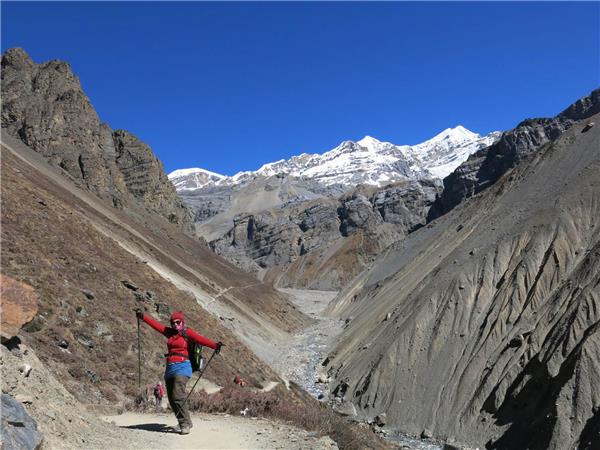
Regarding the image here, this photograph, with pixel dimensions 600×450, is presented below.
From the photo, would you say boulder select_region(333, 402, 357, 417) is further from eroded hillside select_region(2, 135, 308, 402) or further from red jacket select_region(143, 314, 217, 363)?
red jacket select_region(143, 314, 217, 363)

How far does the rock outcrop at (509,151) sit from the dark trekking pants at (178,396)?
152m

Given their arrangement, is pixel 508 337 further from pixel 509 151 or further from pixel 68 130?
pixel 509 151

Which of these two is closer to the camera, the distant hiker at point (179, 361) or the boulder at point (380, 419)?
the distant hiker at point (179, 361)

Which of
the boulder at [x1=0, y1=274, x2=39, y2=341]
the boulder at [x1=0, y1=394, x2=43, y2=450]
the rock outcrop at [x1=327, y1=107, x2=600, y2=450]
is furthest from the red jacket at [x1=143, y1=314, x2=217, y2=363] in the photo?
the rock outcrop at [x1=327, y1=107, x2=600, y2=450]

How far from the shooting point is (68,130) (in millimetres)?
83125

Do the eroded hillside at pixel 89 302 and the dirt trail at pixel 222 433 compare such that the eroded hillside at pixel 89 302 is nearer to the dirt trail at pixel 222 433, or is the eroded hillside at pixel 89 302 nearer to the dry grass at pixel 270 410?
the dry grass at pixel 270 410

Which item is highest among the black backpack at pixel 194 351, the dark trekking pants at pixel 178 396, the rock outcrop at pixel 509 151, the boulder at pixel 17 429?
the rock outcrop at pixel 509 151

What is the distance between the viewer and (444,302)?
30.4 metres

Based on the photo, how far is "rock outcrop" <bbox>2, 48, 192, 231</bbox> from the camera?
7906cm

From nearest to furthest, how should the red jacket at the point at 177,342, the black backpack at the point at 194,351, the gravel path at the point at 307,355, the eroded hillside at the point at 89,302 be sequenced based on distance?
the red jacket at the point at 177,342 → the black backpack at the point at 194,351 → the eroded hillside at the point at 89,302 → the gravel path at the point at 307,355

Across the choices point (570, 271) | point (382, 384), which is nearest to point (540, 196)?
point (570, 271)

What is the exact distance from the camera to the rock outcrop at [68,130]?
79.1m

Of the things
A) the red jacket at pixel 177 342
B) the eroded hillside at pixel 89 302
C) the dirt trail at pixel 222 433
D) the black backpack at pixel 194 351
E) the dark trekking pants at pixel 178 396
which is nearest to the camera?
the dirt trail at pixel 222 433

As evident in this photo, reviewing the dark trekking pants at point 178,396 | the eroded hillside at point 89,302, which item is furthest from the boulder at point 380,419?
the dark trekking pants at point 178,396
